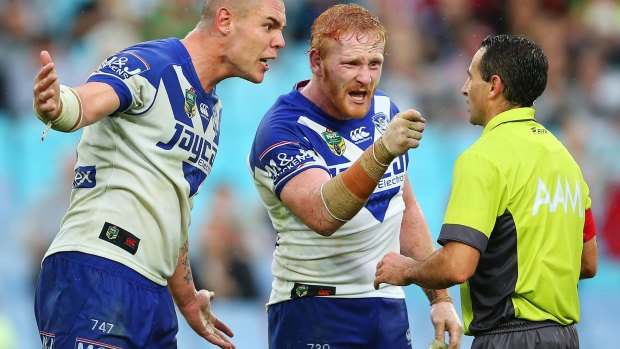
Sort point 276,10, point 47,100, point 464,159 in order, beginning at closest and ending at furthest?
point 47,100
point 464,159
point 276,10

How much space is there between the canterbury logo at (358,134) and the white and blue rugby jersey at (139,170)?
98cm

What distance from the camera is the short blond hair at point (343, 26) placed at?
5777 mm

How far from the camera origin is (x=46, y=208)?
433 inches

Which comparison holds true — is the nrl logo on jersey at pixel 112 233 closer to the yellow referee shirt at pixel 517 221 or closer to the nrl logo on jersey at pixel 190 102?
the nrl logo on jersey at pixel 190 102

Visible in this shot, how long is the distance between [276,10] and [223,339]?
1.83m

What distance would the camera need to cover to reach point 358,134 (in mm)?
5867

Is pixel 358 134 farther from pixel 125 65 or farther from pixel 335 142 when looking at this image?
pixel 125 65

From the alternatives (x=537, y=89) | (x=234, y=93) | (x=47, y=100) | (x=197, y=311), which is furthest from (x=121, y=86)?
(x=234, y=93)

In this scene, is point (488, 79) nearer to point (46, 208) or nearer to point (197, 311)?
point (197, 311)

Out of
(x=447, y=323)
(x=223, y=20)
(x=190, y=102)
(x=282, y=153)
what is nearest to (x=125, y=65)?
(x=190, y=102)

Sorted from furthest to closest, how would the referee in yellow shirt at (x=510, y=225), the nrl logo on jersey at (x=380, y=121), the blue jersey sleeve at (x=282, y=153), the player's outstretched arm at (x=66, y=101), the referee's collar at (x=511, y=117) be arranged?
the nrl logo on jersey at (x=380, y=121) → the blue jersey sleeve at (x=282, y=153) → the referee's collar at (x=511, y=117) → the referee in yellow shirt at (x=510, y=225) → the player's outstretched arm at (x=66, y=101)

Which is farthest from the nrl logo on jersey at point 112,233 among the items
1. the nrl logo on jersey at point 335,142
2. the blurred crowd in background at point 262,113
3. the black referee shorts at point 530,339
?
the blurred crowd in background at point 262,113

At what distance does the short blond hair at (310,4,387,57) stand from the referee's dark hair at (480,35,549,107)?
873mm

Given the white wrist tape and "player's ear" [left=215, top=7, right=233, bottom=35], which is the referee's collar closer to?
"player's ear" [left=215, top=7, right=233, bottom=35]
